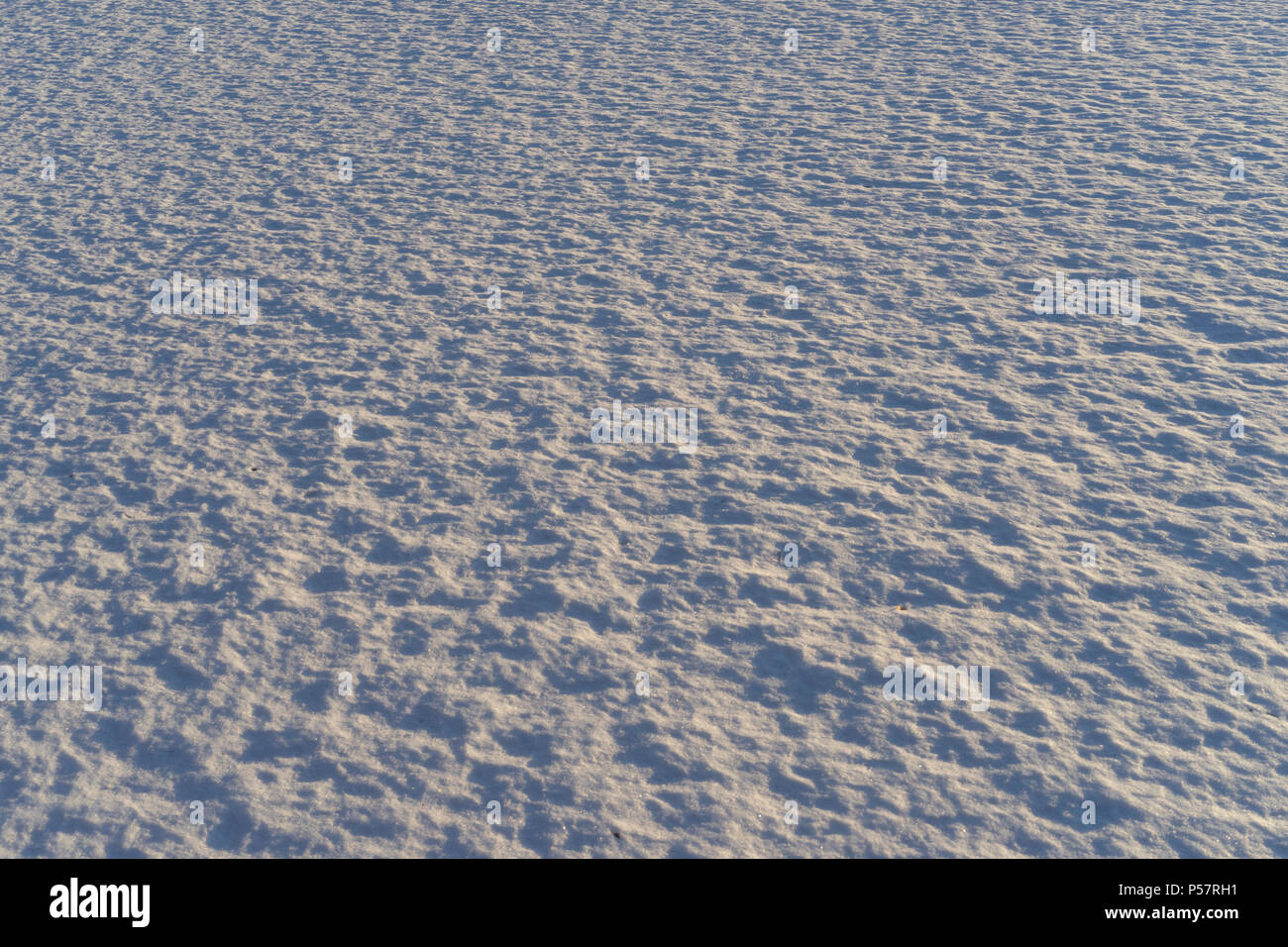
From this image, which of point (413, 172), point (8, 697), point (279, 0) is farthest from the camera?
point (279, 0)

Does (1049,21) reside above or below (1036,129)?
above

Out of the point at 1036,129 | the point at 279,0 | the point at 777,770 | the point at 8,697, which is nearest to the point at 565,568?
the point at 777,770

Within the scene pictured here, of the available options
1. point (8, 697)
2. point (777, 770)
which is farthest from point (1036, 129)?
point (8, 697)

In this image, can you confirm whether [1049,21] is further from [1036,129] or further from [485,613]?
[485,613]

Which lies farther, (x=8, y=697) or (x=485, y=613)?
(x=485, y=613)

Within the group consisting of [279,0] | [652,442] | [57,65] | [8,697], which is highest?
[279,0]

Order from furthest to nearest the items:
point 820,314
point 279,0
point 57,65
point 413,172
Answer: point 279,0
point 57,65
point 413,172
point 820,314
